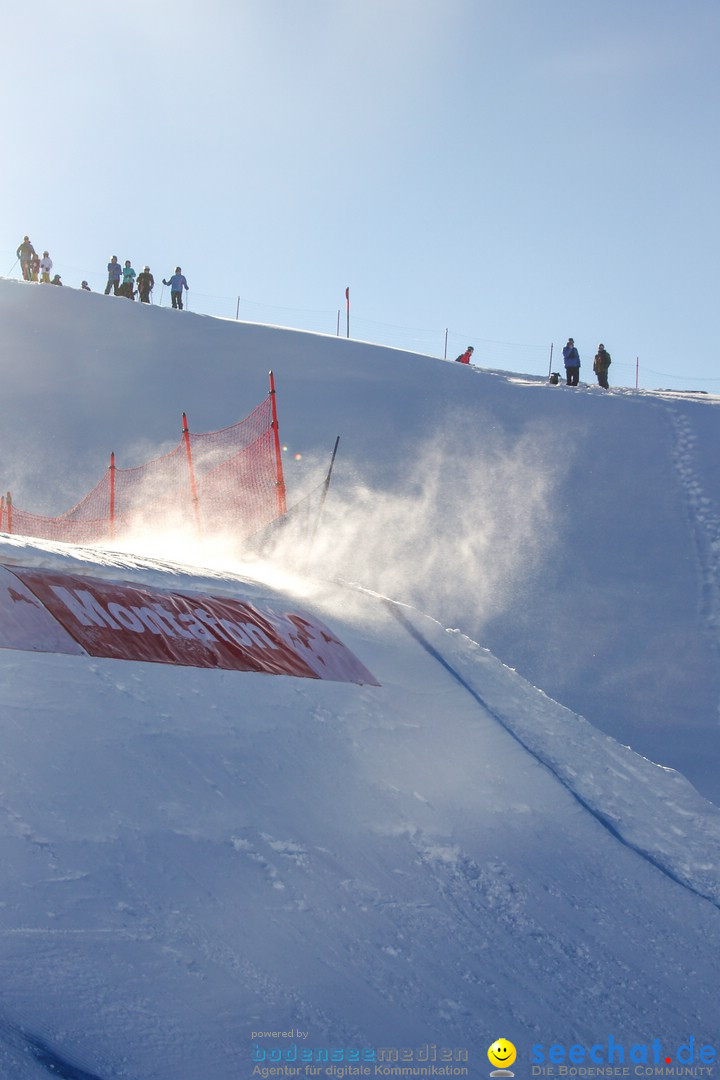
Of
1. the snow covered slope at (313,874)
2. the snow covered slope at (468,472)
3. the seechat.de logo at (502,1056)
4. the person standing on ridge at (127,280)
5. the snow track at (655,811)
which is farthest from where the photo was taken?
the person standing on ridge at (127,280)

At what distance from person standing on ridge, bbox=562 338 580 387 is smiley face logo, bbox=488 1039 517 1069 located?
→ 16.2 m

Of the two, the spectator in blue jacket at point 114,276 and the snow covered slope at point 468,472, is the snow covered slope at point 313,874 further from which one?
the spectator in blue jacket at point 114,276

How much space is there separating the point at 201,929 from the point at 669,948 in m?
2.20

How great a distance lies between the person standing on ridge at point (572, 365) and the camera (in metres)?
18.8

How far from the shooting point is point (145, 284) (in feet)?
74.4

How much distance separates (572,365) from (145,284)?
9879 mm

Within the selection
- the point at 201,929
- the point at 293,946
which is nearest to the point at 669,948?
the point at 293,946

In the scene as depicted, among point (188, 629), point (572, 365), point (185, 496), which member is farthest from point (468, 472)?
point (188, 629)

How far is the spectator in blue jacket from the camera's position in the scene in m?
22.8

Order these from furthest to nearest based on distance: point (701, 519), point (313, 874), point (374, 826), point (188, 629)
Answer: point (701, 519) → point (188, 629) → point (374, 826) → point (313, 874)

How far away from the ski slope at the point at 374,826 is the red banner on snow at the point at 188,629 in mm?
141

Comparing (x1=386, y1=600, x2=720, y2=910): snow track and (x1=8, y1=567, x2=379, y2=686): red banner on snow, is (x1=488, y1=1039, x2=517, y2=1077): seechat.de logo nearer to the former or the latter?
(x1=386, y1=600, x2=720, y2=910): snow track

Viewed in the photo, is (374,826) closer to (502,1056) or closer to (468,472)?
(502,1056)

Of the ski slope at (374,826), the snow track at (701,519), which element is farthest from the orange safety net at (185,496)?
the snow track at (701,519)
